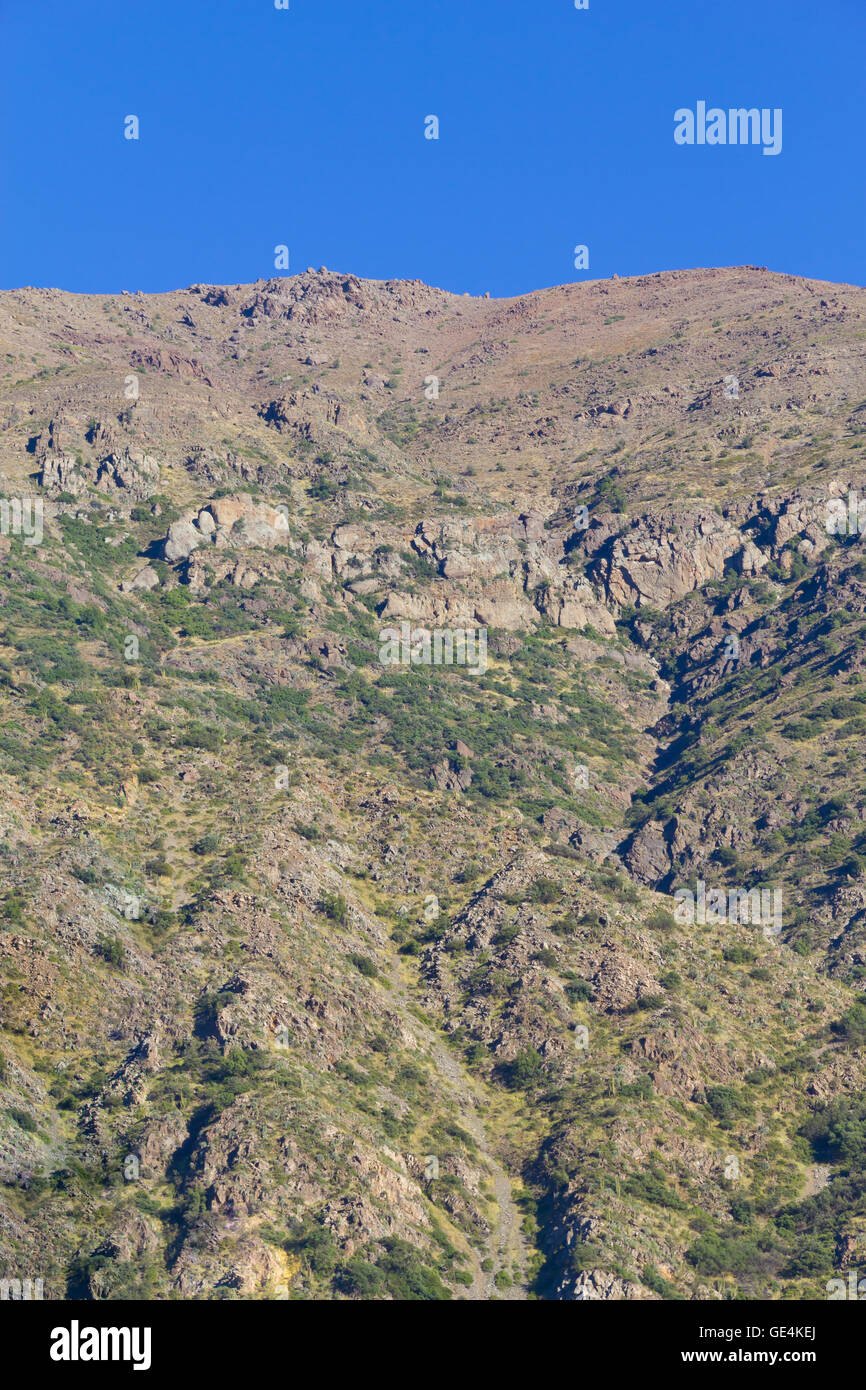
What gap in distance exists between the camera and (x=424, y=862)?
110m

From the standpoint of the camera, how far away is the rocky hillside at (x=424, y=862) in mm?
75938

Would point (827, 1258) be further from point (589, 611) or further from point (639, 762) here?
point (589, 611)

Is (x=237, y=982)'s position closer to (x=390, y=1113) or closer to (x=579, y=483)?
(x=390, y=1113)

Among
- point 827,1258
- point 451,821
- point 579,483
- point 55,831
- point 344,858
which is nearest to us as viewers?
point 827,1258

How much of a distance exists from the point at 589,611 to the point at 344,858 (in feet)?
204

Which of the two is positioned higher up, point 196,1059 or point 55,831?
point 55,831

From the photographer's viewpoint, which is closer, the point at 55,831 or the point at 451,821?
the point at 55,831

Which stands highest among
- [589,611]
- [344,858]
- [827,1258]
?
[589,611]

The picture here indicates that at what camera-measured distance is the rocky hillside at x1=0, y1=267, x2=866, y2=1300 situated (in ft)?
249

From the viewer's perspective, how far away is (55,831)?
96938mm
